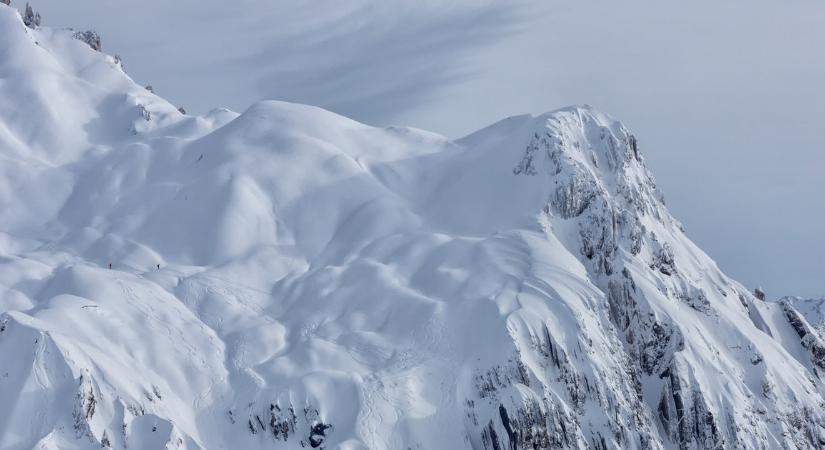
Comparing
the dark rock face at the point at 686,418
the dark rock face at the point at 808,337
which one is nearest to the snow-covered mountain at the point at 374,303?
the dark rock face at the point at 686,418

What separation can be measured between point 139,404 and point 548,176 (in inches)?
2564

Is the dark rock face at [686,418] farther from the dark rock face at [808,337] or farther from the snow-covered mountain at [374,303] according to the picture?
the dark rock face at [808,337]

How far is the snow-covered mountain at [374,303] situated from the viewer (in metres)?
97.3

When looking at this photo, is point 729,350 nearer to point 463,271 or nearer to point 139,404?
point 463,271

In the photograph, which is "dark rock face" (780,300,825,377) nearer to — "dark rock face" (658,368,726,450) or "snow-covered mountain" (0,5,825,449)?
"snow-covered mountain" (0,5,825,449)

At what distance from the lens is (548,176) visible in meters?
134

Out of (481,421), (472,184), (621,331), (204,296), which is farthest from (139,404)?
(472,184)

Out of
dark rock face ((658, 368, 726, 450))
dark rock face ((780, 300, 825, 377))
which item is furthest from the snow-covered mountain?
dark rock face ((780, 300, 825, 377))

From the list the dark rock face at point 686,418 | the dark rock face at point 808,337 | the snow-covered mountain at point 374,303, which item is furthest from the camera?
the dark rock face at point 808,337

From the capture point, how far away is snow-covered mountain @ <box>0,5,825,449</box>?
319 ft

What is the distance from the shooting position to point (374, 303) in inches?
4528

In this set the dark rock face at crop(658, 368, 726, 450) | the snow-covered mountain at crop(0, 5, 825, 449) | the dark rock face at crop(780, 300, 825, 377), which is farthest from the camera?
the dark rock face at crop(780, 300, 825, 377)

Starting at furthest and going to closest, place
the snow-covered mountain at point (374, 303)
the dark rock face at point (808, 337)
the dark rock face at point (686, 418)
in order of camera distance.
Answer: the dark rock face at point (808, 337) < the dark rock face at point (686, 418) < the snow-covered mountain at point (374, 303)

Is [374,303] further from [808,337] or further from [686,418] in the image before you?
[808,337]
